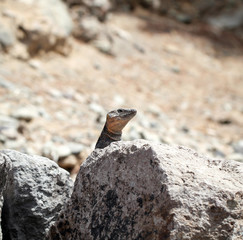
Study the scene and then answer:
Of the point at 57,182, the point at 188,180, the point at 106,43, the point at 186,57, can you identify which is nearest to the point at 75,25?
the point at 106,43

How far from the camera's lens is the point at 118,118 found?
12.5 feet

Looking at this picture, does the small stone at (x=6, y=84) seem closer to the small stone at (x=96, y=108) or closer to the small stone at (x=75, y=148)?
the small stone at (x=96, y=108)

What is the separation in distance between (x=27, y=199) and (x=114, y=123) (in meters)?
1.05

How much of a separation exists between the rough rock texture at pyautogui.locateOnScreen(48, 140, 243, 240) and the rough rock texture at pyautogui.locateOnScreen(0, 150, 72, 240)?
0.67 feet

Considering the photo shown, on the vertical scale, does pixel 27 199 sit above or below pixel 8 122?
below

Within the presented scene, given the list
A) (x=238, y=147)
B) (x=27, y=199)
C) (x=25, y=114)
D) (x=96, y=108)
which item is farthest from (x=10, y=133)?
(x=238, y=147)

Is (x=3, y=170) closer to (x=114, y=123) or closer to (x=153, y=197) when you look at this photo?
(x=153, y=197)

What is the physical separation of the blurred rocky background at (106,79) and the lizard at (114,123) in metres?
2.20

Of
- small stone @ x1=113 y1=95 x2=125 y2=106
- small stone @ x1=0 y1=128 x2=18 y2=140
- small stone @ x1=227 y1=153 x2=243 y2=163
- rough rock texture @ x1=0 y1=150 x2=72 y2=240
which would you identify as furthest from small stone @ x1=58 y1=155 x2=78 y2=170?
small stone @ x1=113 y1=95 x2=125 y2=106

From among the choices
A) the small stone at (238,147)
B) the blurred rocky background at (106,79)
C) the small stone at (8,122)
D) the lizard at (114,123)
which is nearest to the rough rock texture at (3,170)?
the lizard at (114,123)

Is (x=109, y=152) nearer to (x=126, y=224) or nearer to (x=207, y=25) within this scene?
(x=126, y=224)

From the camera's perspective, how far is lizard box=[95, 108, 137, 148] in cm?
376

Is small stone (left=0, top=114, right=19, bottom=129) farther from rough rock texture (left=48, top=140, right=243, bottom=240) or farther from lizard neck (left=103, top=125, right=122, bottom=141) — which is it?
rough rock texture (left=48, top=140, right=243, bottom=240)

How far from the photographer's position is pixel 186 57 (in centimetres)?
1466
